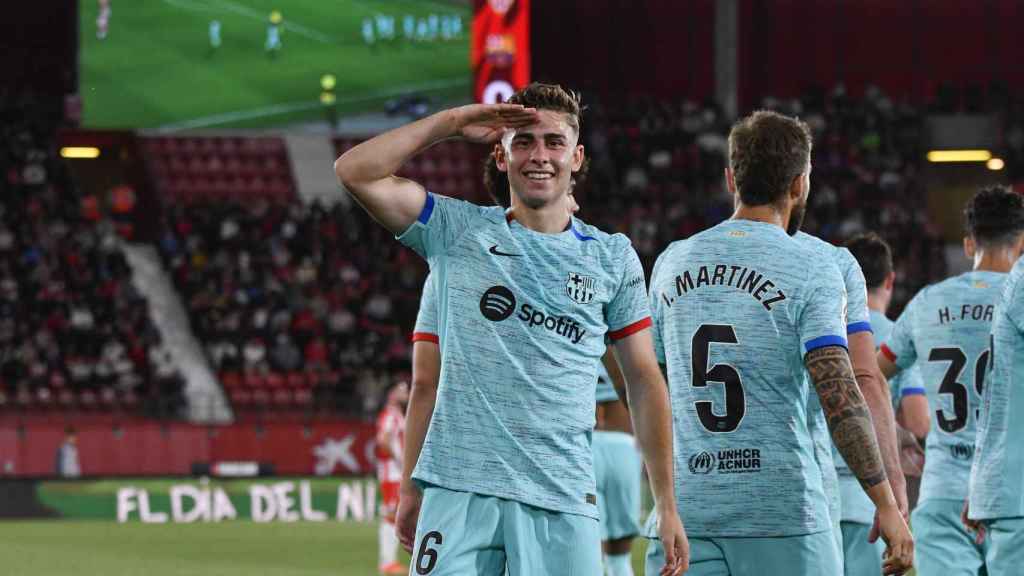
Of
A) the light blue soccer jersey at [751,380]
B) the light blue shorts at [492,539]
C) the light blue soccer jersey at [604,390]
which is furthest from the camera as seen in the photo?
the light blue soccer jersey at [604,390]

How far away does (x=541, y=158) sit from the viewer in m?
4.75

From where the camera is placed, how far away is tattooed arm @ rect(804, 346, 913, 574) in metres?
4.42

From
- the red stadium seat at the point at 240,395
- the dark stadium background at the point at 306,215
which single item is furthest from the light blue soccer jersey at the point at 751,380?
the red stadium seat at the point at 240,395

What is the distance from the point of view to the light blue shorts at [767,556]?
4.61 m

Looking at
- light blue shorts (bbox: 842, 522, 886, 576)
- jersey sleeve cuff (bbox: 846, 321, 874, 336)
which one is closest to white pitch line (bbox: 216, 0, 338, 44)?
light blue shorts (bbox: 842, 522, 886, 576)

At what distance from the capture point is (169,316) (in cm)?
2994

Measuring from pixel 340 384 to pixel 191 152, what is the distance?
10.9 m

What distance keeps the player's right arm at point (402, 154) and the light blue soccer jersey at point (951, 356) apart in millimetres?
2830

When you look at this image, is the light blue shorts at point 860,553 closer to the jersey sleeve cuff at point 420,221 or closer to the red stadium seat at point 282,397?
the jersey sleeve cuff at point 420,221

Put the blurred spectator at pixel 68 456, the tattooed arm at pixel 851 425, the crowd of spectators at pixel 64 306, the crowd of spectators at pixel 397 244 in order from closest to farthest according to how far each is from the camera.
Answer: the tattooed arm at pixel 851 425, the blurred spectator at pixel 68 456, the crowd of spectators at pixel 64 306, the crowd of spectators at pixel 397 244

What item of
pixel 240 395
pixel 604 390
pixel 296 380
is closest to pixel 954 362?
pixel 604 390

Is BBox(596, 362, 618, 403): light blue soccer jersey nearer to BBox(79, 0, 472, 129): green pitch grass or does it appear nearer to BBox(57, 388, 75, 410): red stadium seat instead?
BBox(57, 388, 75, 410): red stadium seat

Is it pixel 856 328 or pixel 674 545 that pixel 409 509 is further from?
pixel 856 328

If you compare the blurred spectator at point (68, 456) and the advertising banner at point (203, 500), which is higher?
the blurred spectator at point (68, 456)
